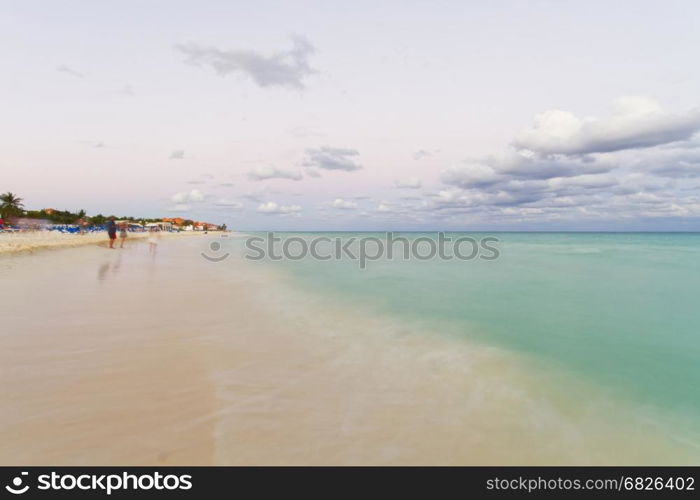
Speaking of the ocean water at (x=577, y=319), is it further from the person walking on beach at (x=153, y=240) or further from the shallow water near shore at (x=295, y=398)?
the person walking on beach at (x=153, y=240)

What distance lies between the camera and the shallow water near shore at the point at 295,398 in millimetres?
3520

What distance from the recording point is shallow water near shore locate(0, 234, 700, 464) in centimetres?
352

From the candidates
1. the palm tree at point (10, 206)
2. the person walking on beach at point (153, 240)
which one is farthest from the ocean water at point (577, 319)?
the palm tree at point (10, 206)

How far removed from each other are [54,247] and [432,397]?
3956 centimetres

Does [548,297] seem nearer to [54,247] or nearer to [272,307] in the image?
[272,307]

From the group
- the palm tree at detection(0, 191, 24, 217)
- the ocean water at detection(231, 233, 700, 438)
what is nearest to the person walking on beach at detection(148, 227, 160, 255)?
the ocean water at detection(231, 233, 700, 438)

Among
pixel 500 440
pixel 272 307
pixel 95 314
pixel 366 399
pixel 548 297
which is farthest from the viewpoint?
pixel 548 297

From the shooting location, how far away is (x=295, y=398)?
180 inches

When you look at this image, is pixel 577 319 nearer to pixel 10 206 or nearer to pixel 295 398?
pixel 295 398

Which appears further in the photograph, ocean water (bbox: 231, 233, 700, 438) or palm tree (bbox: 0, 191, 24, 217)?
palm tree (bbox: 0, 191, 24, 217)

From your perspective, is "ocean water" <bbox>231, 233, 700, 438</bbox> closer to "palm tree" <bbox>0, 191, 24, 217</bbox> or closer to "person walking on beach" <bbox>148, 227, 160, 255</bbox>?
"person walking on beach" <bbox>148, 227, 160, 255</bbox>
